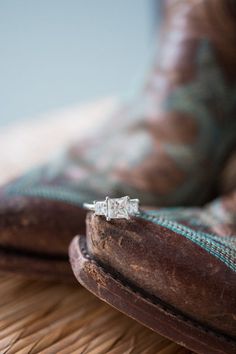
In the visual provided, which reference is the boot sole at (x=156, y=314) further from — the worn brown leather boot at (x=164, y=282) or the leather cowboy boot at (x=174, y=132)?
the leather cowboy boot at (x=174, y=132)

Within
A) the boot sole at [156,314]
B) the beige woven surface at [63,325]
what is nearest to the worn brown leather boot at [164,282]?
the boot sole at [156,314]

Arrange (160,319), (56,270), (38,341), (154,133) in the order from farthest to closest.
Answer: (154,133)
(56,270)
(38,341)
(160,319)

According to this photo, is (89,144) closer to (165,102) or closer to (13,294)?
(165,102)

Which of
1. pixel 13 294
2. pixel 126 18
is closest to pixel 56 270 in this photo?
pixel 13 294

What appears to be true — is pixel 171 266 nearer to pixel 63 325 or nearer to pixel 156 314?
pixel 156 314

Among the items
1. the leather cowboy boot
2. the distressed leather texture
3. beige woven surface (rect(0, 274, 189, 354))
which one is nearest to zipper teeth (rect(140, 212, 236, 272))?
the distressed leather texture

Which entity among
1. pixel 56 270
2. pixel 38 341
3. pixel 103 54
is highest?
pixel 103 54
